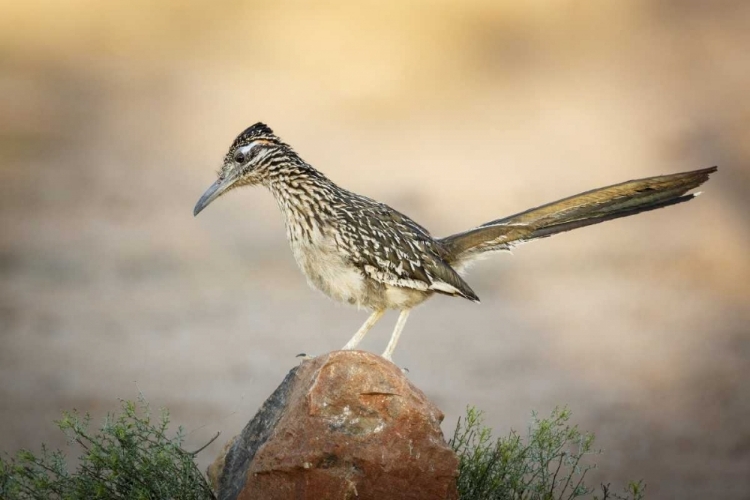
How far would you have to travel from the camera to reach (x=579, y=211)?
6.90 metres

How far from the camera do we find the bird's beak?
6934 millimetres

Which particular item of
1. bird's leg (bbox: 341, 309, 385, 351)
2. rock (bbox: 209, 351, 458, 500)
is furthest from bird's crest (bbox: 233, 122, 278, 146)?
rock (bbox: 209, 351, 458, 500)

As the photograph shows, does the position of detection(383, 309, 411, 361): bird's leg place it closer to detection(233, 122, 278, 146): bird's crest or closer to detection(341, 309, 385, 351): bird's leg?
detection(341, 309, 385, 351): bird's leg

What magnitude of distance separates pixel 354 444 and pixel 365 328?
119 cm

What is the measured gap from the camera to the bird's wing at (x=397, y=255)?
6512mm

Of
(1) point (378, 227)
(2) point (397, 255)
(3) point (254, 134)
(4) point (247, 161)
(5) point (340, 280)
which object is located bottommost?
(5) point (340, 280)

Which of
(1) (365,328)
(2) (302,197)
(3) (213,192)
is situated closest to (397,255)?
(1) (365,328)

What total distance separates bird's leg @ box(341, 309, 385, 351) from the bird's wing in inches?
10.3

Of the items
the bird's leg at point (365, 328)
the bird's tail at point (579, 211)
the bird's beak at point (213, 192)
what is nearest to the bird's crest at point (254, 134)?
the bird's beak at point (213, 192)

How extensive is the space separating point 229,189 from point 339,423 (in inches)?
91.8

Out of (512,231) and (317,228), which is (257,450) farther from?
(512,231)

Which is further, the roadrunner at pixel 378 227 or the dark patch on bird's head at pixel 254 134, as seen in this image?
the dark patch on bird's head at pixel 254 134

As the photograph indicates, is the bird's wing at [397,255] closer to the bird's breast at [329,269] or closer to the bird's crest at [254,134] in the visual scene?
the bird's breast at [329,269]

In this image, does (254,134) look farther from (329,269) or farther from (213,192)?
(329,269)
